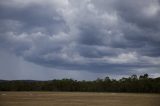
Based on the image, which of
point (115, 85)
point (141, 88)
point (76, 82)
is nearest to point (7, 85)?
point (76, 82)

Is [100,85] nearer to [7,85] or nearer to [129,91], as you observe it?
[129,91]

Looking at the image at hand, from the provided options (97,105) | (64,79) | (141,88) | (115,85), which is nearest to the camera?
(97,105)

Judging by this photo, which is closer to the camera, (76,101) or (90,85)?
(76,101)

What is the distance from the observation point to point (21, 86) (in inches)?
4951

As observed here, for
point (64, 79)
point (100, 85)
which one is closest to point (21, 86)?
point (64, 79)

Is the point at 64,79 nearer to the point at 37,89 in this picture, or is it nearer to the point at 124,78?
the point at 37,89

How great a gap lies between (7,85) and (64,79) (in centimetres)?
1861

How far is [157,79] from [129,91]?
8265 mm

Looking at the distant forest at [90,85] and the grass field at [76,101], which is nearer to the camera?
the grass field at [76,101]

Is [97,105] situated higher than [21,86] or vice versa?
[21,86]

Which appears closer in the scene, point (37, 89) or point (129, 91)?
point (129, 91)

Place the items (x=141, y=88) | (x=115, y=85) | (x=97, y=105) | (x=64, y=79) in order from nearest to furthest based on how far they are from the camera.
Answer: (x=97, y=105) < (x=141, y=88) < (x=115, y=85) < (x=64, y=79)

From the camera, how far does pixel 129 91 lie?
378 feet

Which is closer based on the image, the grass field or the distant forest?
the grass field
